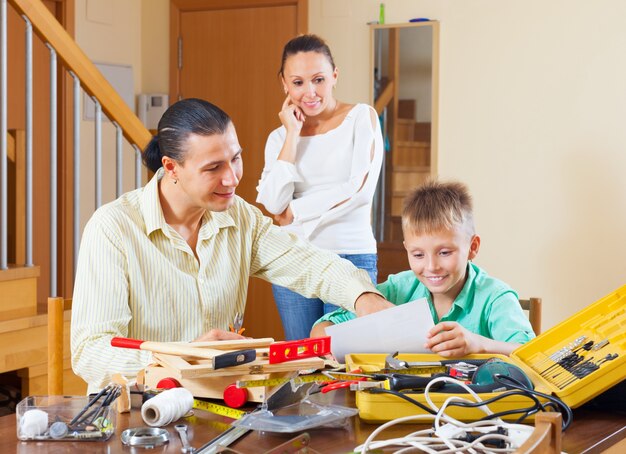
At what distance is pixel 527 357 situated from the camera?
1.69 meters

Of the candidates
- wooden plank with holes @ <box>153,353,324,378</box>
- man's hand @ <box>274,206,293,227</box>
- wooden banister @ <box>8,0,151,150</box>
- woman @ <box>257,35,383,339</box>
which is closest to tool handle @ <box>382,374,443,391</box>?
wooden plank with holes @ <box>153,353,324,378</box>

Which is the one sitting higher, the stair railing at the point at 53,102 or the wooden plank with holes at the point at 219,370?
the stair railing at the point at 53,102

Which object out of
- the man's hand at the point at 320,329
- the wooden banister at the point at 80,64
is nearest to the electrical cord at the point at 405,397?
the man's hand at the point at 320,329

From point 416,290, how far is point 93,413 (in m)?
1.14

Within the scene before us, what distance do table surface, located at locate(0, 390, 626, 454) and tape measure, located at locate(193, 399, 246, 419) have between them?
0.05 feet

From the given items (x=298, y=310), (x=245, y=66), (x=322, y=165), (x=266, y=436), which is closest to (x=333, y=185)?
(x=322, y=165)

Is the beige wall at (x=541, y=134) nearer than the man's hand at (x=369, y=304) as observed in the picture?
Answer: No

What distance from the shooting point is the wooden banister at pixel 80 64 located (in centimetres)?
342

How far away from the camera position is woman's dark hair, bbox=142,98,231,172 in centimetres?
203

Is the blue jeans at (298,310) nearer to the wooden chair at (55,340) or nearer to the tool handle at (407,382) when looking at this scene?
the wooden chair at (55,340)

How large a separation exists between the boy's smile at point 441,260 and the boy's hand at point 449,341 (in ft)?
1.34

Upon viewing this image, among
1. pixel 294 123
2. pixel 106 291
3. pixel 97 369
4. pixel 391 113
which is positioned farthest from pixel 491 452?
pixel 391 113

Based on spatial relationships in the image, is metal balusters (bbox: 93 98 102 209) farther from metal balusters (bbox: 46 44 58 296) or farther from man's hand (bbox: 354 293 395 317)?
man's hand (bbox: 354 293 395 317)

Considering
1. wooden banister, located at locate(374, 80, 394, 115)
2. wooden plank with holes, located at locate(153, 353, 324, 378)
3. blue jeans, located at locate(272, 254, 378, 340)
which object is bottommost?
blue jeans, located at locate(272, 254, 378, 340)
